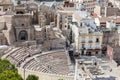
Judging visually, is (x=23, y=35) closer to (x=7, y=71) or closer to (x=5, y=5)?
(x=5, y=5)

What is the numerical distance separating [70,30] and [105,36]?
568 cm

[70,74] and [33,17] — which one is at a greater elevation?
[33,17]

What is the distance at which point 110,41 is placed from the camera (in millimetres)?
58500

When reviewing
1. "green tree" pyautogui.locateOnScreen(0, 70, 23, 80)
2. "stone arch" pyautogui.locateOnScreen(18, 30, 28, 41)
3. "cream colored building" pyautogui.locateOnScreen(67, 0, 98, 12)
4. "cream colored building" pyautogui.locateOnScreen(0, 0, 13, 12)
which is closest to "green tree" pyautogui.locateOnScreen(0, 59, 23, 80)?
"green tree" pyautogui.locateOnScreen(0, 70, 23, 80)

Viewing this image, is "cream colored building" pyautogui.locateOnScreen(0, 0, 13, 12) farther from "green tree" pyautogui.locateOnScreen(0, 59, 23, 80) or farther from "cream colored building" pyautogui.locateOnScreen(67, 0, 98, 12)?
"cream colored building" pyautogui.locateOnScreen(67, 0, 98, 12)

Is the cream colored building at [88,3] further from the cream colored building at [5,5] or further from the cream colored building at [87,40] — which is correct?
the cream colored building at [87,40]

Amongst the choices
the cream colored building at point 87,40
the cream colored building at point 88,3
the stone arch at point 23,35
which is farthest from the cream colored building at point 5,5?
the cream colored building at point 88,3

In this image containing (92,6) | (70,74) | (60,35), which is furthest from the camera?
(92,6)

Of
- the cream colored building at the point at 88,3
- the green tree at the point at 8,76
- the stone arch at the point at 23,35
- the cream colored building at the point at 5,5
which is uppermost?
the cream colored building at the point at 5,5

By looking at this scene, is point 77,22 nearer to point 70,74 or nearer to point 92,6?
point 70,74

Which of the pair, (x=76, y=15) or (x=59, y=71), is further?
(x=76, y=15)

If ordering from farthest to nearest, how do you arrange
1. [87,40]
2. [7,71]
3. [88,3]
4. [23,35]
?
1. [88,3]
2. [23,35]
3. [87,40]
4. [7,71]

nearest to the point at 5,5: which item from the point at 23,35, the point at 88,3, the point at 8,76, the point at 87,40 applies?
the point at 23,35

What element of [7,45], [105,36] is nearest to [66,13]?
[105,36]
